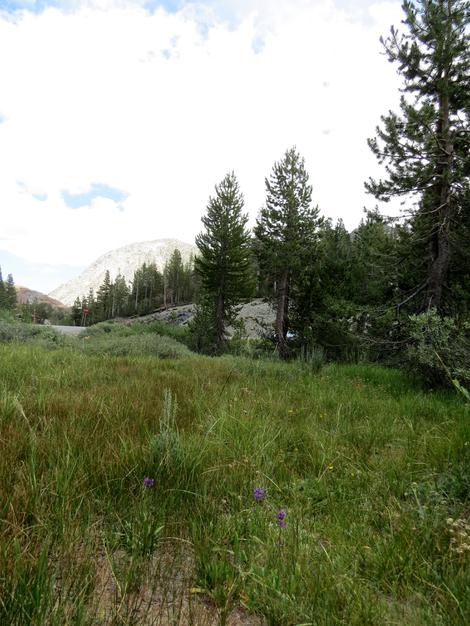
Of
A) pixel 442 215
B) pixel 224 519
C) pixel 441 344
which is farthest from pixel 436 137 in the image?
pixel 224 519

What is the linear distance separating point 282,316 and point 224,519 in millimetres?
18453

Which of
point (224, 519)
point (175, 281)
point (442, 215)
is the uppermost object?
point (175, 281)

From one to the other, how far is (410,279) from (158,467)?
1092cm

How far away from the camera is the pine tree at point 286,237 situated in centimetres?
1956

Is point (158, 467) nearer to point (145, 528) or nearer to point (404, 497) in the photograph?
point (145, 528)

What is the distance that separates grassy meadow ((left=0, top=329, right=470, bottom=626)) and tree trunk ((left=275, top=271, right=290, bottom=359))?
16070mm

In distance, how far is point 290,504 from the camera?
2.16 meters

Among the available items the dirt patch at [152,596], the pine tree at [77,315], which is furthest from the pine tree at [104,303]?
the dirt patch at [152,596]

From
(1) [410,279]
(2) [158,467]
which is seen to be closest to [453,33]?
(1) [410,279]

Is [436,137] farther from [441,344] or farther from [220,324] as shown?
[220,324]

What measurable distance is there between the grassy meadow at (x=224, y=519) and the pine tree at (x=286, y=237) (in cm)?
1643

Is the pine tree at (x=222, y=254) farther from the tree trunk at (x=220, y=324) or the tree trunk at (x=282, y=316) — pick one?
the tree trunk at (x=282, y=316)

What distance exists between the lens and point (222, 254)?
2805 cm

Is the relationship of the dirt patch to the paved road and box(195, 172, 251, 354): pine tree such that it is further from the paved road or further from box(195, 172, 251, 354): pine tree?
box(195, 172, 251, 354): pine tree
